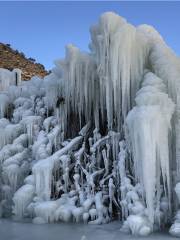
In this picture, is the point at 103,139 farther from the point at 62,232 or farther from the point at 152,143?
the point at 62,232

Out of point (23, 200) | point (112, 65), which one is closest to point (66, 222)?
point (23, 200)

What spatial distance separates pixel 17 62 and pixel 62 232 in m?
15.7

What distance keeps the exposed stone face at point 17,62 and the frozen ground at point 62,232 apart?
44.5 ft

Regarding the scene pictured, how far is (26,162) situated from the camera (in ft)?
37.1

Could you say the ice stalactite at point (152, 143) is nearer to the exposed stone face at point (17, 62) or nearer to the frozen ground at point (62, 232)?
the frozen ground at point (62, 232)

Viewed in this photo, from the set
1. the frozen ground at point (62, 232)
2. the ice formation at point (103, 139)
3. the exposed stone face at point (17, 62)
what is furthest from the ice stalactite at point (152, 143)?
the exposed stone face at point (17, 62)

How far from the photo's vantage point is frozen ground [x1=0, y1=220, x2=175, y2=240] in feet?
26.2

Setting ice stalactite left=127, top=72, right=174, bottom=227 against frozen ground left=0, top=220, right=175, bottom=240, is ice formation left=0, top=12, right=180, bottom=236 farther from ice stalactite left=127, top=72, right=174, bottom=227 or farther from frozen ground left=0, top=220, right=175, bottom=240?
frozen ground left=0, top=220, right=175, bottom=240

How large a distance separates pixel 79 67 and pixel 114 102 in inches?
60.5

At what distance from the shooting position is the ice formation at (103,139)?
880cm

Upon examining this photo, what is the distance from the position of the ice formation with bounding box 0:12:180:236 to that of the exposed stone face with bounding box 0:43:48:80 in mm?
9683

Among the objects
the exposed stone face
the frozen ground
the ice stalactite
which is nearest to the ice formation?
the ice stalactite

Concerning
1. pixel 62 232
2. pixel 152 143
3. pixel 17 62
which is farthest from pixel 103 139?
pixel 17 62

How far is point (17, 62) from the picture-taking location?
2286 centimetres
